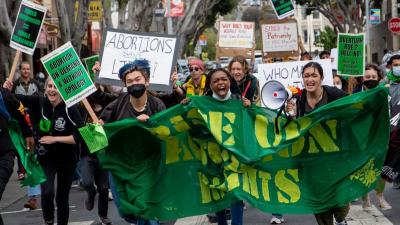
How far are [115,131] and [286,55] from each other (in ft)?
34.4

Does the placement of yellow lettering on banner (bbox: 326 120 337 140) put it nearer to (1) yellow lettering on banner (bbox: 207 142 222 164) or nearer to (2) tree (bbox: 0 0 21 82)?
(1) yellow lettering on banner (bbox: 207 142 222 164)

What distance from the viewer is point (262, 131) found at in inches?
298

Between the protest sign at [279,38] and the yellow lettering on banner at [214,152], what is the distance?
9.98 m

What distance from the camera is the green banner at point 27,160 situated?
26.8 feet

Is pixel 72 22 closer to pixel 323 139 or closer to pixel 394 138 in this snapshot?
pixel 394 138

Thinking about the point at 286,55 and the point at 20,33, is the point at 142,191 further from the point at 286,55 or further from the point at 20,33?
the point at 286,55

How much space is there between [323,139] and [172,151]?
123 centimetres

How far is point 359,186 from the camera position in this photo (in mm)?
7355

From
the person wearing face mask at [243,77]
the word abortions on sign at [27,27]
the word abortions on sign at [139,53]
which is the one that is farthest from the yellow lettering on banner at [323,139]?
the word abortions on sign at [27,27]

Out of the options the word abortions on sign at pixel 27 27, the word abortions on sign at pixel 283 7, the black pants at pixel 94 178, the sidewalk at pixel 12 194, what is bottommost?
the sidewalk at pixel 12 194

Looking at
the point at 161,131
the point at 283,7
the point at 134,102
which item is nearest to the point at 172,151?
the point at 161,131

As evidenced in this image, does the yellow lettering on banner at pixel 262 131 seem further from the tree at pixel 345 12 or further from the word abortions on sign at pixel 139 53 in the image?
the tree at pixel 345 12

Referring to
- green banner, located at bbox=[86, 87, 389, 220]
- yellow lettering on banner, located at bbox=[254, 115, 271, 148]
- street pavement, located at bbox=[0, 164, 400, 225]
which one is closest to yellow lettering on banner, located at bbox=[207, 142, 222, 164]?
green banner, located at bbox=[86, 87, 389, 220]

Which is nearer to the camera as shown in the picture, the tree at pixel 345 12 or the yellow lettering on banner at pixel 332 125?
the yellow lettering on banner at pixel 332 125
